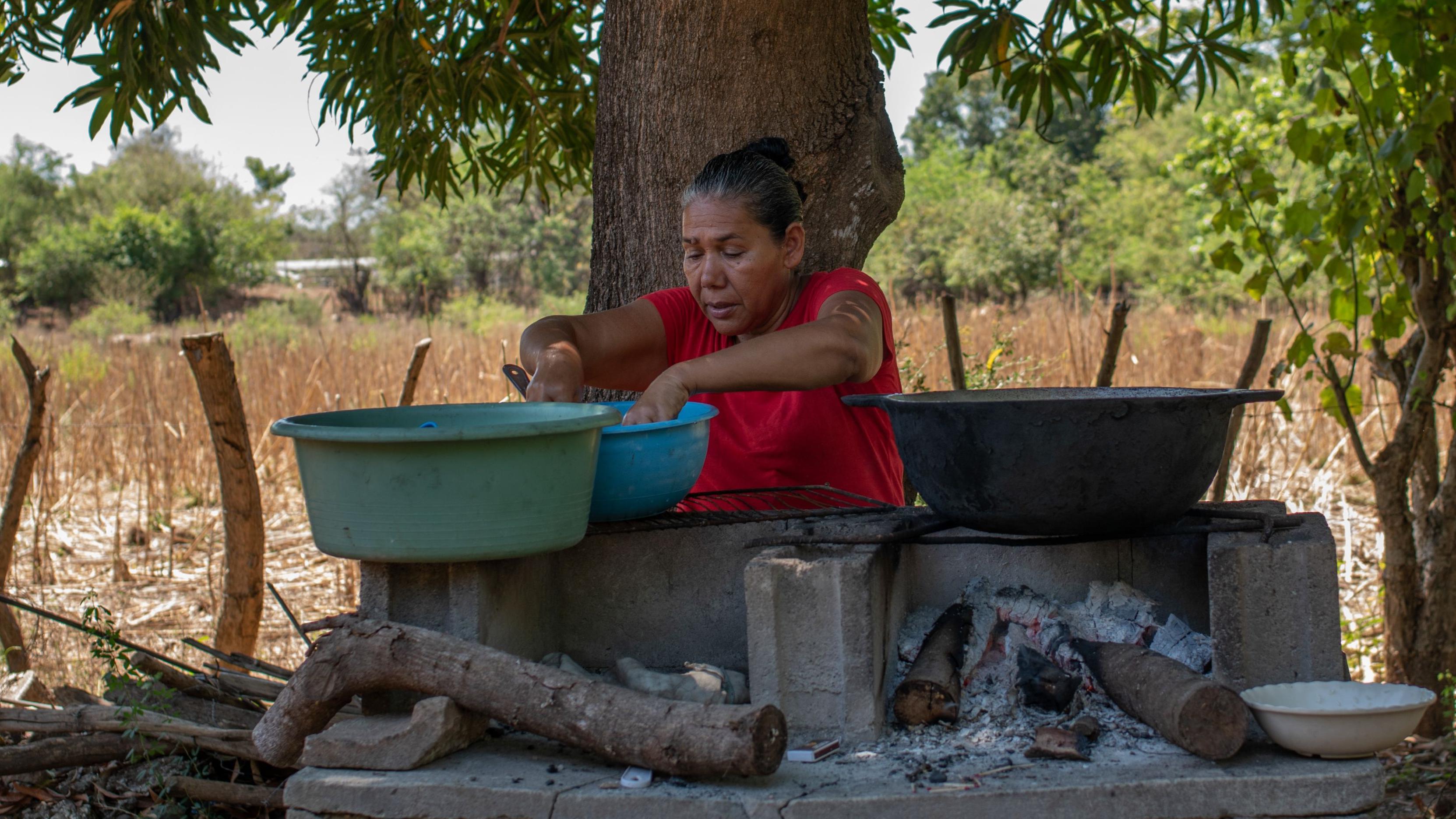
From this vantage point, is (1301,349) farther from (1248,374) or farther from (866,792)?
(866,792)

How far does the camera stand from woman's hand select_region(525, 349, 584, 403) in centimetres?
241

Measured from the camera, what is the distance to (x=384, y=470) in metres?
1.76

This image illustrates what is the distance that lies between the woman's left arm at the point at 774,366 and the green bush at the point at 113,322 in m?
19.0

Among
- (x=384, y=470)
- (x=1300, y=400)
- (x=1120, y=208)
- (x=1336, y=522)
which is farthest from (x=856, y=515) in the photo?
(x=1120, y=208)

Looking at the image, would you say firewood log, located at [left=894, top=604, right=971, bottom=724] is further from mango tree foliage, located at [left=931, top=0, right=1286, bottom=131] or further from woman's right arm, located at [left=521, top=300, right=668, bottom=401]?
mango tree foliage, located at [left=931, top=0, right=1286, bottom=131]

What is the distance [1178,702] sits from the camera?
1679 mm

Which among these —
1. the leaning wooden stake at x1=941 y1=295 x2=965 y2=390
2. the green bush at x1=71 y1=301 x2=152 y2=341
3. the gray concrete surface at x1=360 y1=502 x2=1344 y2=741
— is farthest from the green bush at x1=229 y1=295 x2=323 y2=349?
the gray concrete surface at x1=360 y1=502 x2=1344 y2=741

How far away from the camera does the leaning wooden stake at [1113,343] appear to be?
4082 millimetres

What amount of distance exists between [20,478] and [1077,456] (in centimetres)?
398

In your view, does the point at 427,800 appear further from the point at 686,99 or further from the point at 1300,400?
the point at 1300,400

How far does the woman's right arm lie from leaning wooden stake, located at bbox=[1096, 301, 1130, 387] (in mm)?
1964

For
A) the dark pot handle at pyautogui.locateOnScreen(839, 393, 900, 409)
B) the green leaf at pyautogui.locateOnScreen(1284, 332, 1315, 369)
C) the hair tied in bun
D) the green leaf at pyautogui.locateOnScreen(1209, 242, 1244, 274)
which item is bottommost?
the dark pot handle at pyautogui.locateOnScreen(839, 393, 900, 409)

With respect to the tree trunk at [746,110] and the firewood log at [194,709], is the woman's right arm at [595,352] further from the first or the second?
the firewood log at [194,709]

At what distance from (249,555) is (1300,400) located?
6.40m
